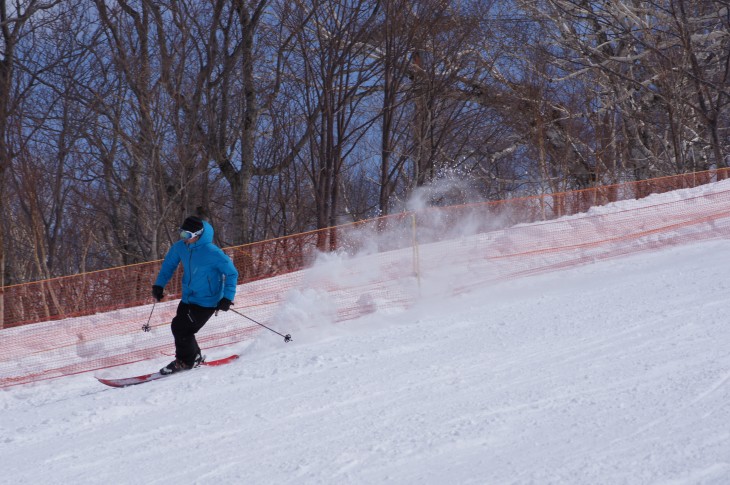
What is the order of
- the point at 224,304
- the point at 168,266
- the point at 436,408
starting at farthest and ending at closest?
the point at 168,266 → the point at 224,304 → the point at 436,408

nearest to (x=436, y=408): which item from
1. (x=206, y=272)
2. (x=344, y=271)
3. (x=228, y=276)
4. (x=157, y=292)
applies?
(x=228, y=276)

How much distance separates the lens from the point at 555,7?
21.3 metres

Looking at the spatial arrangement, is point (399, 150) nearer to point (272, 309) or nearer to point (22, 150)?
point (22, 150)

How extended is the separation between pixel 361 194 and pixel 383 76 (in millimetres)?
14915

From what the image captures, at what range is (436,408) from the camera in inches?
191

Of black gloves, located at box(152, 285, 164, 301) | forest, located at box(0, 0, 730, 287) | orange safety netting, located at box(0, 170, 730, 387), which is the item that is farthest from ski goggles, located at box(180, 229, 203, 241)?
forest, located at box(0, 0, 730, 287)

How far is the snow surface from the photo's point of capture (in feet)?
12.4

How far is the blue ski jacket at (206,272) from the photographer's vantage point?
287 inches

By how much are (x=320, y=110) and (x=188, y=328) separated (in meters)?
11.4

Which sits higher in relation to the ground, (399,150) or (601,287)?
(399,150)

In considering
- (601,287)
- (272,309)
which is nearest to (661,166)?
(601,287)

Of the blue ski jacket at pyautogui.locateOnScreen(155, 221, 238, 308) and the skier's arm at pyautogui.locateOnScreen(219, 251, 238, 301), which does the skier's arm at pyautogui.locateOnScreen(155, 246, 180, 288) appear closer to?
the blue ski jacket at pyautogui.locateOnScreen(155, 221, 238, 308)

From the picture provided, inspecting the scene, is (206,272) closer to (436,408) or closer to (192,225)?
(192,225)

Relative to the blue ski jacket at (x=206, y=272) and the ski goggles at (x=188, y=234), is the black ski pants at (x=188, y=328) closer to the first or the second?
the blue ski jacket at (x=206, y=272)
